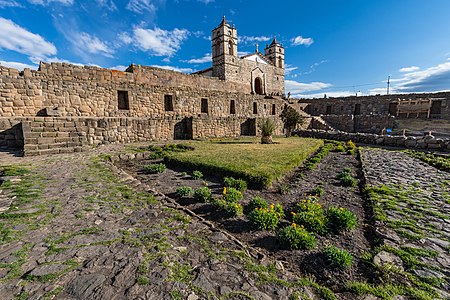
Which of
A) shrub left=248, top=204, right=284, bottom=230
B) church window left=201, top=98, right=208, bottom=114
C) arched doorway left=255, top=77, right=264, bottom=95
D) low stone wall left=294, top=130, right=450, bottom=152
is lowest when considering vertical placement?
shrub left=248, top=204, right=284, bottom=230

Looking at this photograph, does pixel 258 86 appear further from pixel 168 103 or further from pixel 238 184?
pixel 238 184

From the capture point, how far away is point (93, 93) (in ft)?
44.0

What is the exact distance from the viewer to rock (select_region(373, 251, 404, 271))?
9.71 feet

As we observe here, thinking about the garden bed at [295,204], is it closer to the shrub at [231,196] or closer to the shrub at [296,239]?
the shrub at [296,239]

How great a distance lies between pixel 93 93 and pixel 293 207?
14.3m

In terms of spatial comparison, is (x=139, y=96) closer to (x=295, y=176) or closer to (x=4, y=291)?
(x=295, y=176)

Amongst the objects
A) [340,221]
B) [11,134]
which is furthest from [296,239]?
[11,134]

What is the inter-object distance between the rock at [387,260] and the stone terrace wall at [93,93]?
15.5m

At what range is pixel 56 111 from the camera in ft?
38.3

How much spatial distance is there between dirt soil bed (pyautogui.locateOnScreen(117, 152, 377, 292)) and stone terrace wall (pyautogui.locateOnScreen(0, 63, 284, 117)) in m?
7.28

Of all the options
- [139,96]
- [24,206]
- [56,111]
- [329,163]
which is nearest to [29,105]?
[56,111]

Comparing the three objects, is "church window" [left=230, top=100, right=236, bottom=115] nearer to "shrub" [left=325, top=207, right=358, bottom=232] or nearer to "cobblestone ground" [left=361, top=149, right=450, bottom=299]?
"cobblestone ground" [left=361, top=149, right=450, bottom=299]

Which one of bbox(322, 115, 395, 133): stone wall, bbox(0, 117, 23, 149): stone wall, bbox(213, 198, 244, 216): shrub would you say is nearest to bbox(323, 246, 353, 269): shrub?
bbox(213, 198, 244, 216): shrub

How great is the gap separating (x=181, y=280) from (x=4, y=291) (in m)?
1.72
